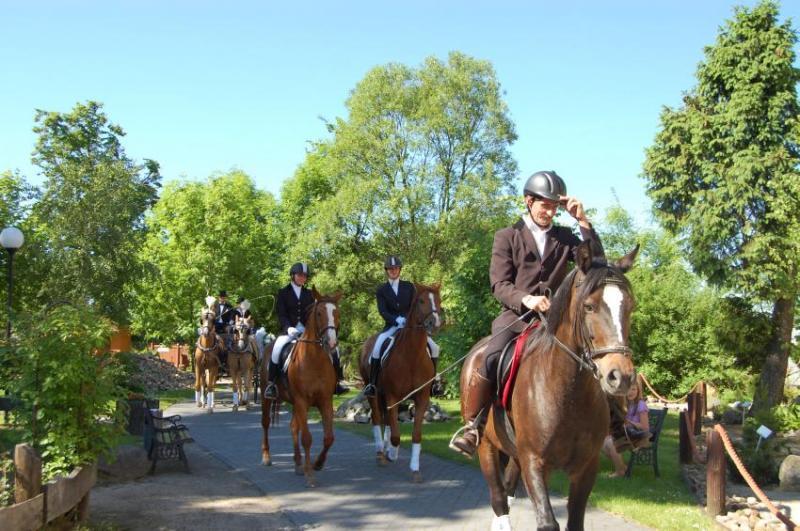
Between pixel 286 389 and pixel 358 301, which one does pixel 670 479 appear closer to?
pixel 286 389

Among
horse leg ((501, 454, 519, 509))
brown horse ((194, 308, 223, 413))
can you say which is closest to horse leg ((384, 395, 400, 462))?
horse leg ((501, 454, 519, 509))

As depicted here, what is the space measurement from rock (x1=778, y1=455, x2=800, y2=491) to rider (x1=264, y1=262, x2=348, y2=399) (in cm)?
714

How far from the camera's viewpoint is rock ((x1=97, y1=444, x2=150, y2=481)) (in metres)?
10.2

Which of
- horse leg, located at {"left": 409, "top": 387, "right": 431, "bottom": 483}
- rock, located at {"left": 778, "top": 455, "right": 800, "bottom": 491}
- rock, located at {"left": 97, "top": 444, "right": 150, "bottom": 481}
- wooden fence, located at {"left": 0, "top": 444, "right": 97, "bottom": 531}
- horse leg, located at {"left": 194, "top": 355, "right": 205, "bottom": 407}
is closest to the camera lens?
wooden fence, located at {"left": 0, "top": 444, "right": 97, "bottom": 531}

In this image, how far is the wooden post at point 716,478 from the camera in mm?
8359

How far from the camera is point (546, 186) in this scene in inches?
221

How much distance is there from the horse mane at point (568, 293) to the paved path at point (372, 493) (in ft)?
10.9

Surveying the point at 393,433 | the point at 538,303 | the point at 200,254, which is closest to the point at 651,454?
the point at 393,433

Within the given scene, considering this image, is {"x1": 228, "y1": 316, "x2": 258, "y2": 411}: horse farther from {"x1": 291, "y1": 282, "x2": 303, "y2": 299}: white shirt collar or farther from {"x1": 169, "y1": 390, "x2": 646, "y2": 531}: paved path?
{"x1": 291, "y1": 282, "x2": 303, "y2": 299}: white shirt collar

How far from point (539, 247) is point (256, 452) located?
9.18 meters

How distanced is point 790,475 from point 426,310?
20.8ft

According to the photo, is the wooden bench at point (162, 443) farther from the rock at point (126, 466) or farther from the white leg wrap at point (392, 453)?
the white leg wrap at point (392, 453)

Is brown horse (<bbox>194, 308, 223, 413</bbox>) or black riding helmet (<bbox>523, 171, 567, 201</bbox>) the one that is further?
brown horse (<bbox>194, 308, 223, 413</bbox>)

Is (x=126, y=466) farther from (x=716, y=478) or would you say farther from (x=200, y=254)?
(x=200, y=254)
